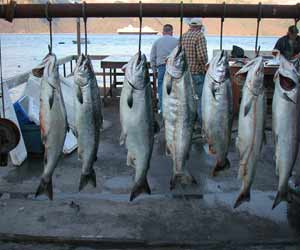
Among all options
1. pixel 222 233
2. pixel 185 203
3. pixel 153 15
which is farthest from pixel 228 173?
pixel 153 15

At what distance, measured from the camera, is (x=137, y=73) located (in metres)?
3.24

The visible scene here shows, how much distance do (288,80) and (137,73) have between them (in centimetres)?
107

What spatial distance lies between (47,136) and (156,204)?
262 cm

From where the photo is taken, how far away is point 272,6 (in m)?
3.62

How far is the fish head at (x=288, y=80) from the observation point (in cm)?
315

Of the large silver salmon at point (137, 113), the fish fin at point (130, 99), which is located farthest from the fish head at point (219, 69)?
the fish fin at point (130, 99)

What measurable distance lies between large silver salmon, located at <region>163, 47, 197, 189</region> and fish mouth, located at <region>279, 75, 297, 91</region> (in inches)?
24.9

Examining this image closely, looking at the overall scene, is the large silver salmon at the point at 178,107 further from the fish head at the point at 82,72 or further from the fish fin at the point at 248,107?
the fish head at the point at 82,72

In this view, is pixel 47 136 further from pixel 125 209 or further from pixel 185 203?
pixel 185 203

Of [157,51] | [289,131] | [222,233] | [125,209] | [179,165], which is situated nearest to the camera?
[289,131]

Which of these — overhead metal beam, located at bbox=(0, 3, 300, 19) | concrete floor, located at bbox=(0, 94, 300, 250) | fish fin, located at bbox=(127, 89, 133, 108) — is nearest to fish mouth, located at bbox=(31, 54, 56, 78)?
overhead metal beam, located at bbox=(0, 3, 300, 19)

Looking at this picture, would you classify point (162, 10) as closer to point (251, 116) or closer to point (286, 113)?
point (251, 116)

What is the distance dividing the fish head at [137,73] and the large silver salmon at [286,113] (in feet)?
3.10

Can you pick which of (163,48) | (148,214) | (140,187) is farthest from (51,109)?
(163,48)
